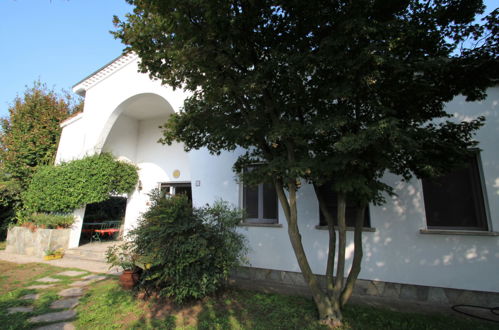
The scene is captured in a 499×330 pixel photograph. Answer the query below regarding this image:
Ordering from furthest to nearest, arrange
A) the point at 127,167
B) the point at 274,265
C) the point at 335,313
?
1. the point at 127,167
2. the point at 274,265
3. the point at 335,313

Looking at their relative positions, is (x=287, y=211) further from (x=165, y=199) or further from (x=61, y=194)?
(x=61, y=194)

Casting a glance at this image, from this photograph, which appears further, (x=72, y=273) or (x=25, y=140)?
(x=25, y=140)

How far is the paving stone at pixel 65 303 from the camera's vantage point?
12.7 ft

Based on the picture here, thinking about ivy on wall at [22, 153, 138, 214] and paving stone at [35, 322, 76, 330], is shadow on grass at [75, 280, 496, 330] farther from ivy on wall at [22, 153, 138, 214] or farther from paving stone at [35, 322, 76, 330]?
ivy on wall at [22, 153, 138, 214]

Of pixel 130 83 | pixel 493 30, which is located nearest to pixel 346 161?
pixel 493 30

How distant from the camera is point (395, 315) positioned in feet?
11.5

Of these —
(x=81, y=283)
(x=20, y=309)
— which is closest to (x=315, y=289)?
(x=20, y=309)

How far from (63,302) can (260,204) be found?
4166 millimetres

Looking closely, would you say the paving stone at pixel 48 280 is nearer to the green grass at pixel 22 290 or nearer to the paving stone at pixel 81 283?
the green grass at pixel 22 290

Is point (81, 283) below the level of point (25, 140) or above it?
below

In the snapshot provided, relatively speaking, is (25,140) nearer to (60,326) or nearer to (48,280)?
(48,280)

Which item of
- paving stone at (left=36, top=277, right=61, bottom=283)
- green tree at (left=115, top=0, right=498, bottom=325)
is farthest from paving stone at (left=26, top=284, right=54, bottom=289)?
green tree at (left=115, top=0, right=498, bottom=325)

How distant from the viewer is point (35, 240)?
757 centimetres

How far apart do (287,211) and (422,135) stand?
1.96m
